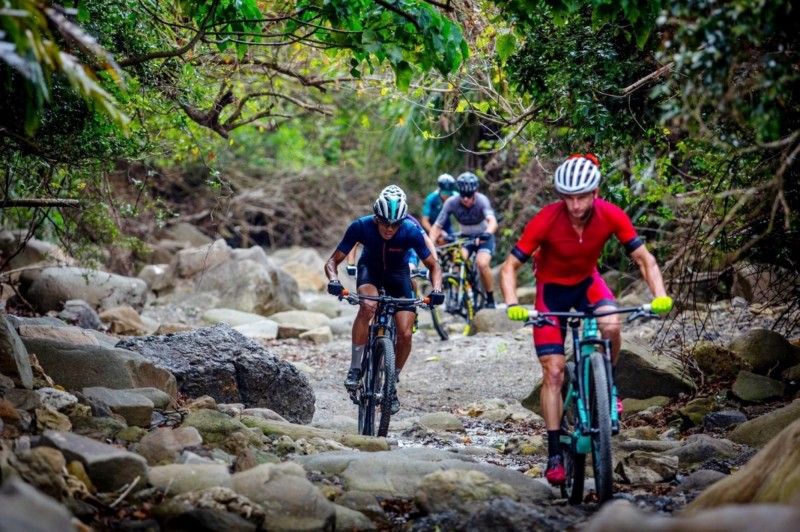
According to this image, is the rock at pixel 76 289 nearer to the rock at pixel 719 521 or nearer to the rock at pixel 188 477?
the rock at pixel 188 477

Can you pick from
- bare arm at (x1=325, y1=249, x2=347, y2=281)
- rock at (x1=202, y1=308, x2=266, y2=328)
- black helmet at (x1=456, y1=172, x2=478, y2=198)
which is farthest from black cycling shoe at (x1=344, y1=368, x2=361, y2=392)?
rock at (x1=202, y1=308, x2=266, y2=328)

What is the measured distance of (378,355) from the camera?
8711mm

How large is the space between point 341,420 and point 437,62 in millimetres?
3794

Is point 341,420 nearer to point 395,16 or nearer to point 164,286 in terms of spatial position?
point 395,16

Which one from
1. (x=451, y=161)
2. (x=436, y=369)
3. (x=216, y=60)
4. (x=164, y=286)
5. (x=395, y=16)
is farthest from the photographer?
(x=451, y=161)

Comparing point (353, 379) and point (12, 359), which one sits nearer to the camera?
point (12, 359)

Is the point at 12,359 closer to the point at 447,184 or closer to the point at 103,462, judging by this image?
the point at 103,462

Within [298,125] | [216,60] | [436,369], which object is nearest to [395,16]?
[216,60]

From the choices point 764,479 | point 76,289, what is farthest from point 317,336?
point 764,479

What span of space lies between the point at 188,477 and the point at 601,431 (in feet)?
8.10

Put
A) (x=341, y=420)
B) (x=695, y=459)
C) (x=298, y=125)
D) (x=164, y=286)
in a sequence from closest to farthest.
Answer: (x=695, y=459)
(x=341, y=420)
(x=164, y=286)
(x=298, y=125)

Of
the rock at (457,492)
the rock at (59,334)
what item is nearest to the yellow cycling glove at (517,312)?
the rock at (457,492)

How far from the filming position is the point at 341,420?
9.95 m

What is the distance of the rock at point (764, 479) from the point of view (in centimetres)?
501
